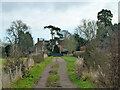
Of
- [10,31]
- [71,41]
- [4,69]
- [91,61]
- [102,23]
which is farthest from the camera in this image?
[71,41]

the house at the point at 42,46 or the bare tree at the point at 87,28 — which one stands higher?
the bare tree at the point at 87,28

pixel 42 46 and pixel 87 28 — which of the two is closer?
pixel 87 28

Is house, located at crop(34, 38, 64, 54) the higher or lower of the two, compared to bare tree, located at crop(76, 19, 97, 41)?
lower

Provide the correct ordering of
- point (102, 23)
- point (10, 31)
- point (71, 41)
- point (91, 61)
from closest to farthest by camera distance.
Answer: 1. point (91, 61)
2. point (102, 23)
3. point (10, 31)
4. point (71, 41)

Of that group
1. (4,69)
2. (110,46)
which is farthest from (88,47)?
(110,46)

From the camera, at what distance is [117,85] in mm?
6098

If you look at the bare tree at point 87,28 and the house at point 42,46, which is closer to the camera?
the bare tree at point 87,28

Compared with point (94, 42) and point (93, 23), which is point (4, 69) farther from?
point (93, 23)

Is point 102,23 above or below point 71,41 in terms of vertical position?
above

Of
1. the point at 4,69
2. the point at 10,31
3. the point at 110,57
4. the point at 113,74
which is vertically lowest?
the point at 4,69

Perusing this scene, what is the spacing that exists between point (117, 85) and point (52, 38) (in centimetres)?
5574

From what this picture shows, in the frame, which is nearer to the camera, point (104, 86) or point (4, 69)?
point (104, 86)

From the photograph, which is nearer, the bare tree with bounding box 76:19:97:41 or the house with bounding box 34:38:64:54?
the bare tree with bounding box 76:19:97:41

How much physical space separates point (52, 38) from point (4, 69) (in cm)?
4835
